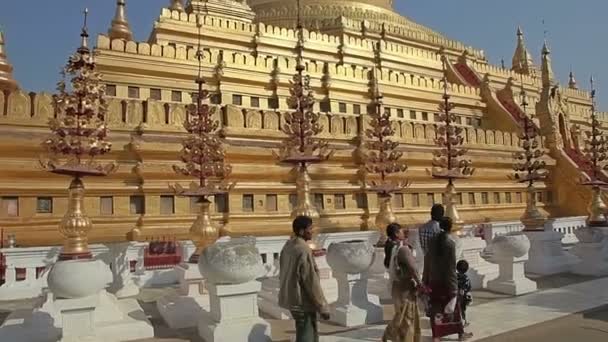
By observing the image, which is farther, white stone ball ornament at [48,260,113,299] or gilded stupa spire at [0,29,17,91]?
gilded stupa spire at [0,29,17,91]

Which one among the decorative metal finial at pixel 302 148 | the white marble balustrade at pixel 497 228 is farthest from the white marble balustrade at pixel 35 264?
the white marble balustrade at pixel 497 228

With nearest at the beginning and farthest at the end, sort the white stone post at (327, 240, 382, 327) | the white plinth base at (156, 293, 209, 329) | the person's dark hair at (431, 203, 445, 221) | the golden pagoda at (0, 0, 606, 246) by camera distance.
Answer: the person's dark hair at (431, 203, 445, 221) → the white stone post at (327, 240, 382, 327) → the white plinth base at (156, 293, 209, 329) → the golden pagoda at (0, 0, 606, 246)

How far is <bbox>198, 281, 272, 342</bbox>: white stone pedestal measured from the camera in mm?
6051

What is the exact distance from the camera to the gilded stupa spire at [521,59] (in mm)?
39656

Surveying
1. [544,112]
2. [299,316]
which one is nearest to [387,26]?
[544,112]

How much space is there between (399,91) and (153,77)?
11550 millimetres

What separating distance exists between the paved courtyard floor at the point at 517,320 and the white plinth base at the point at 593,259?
2231 mm

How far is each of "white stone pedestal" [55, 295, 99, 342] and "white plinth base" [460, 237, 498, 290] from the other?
6.95 m

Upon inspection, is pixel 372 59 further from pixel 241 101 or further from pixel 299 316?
pixel 299 316

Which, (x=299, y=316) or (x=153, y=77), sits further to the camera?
(x=153, y=77)

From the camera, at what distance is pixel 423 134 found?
1972cm

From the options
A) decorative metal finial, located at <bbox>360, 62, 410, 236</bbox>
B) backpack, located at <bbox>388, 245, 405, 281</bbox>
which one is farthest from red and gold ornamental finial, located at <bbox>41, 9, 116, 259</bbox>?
decorative metal finial, located at <bbox>360, 62, 410, 236</bbox>

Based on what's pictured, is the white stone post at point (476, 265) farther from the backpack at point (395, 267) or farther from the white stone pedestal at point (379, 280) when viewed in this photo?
the backpack at point (395, 267)

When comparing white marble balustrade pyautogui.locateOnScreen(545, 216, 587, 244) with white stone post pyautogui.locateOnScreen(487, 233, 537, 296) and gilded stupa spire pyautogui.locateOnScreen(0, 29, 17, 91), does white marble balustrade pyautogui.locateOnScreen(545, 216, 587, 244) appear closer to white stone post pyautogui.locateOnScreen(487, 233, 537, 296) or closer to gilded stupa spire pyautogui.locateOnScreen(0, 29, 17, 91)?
white stone post pyautogui.locateOnScreen(487, 233, 537, 296)
